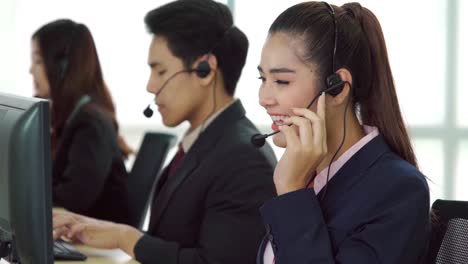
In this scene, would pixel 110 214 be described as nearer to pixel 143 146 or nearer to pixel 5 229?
pixel 143 146

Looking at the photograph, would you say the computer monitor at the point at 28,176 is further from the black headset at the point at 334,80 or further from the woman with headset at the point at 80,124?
the woman with headset at the point at 80,124

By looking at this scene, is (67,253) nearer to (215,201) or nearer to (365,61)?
(215,201)

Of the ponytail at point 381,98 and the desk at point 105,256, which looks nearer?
the ponytail at point 381,98

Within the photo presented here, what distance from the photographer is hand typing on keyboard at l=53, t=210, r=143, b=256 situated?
6.98ft

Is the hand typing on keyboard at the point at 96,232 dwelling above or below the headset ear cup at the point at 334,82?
below

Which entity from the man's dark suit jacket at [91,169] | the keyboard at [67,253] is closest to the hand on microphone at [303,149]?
the keyboard at [67,253]

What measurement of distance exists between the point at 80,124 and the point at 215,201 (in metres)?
1.21

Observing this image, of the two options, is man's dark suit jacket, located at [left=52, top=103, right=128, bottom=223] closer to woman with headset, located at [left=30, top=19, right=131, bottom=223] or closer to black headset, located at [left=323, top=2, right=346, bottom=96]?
woman with headset, located at [left=30, top=19, right=131, bottom=223]

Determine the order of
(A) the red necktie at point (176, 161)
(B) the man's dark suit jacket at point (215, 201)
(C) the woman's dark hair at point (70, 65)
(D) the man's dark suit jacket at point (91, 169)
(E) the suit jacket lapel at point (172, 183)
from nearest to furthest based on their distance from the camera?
(B) the man's dark suit jacket at point (215, 201), (E) the suit jacket lapel at point (172, 183), (A) the red necktie at point (176, 161), (D) the man's dark suit jacket at point (91, 169), (C) the woman's dark hair at point (70, 65)

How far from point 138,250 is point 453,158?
3.03 meters

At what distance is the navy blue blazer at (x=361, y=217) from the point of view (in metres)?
1.42

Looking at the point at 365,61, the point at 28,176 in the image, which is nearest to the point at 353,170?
the point at 365,61

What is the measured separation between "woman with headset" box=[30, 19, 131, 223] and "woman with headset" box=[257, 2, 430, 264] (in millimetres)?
1533

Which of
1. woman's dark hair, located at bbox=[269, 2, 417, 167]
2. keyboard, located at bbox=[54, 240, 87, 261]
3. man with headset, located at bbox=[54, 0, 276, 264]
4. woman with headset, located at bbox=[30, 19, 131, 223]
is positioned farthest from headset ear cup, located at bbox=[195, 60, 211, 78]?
woman with headset, located at bbox=[30, 19, 131, 223]
